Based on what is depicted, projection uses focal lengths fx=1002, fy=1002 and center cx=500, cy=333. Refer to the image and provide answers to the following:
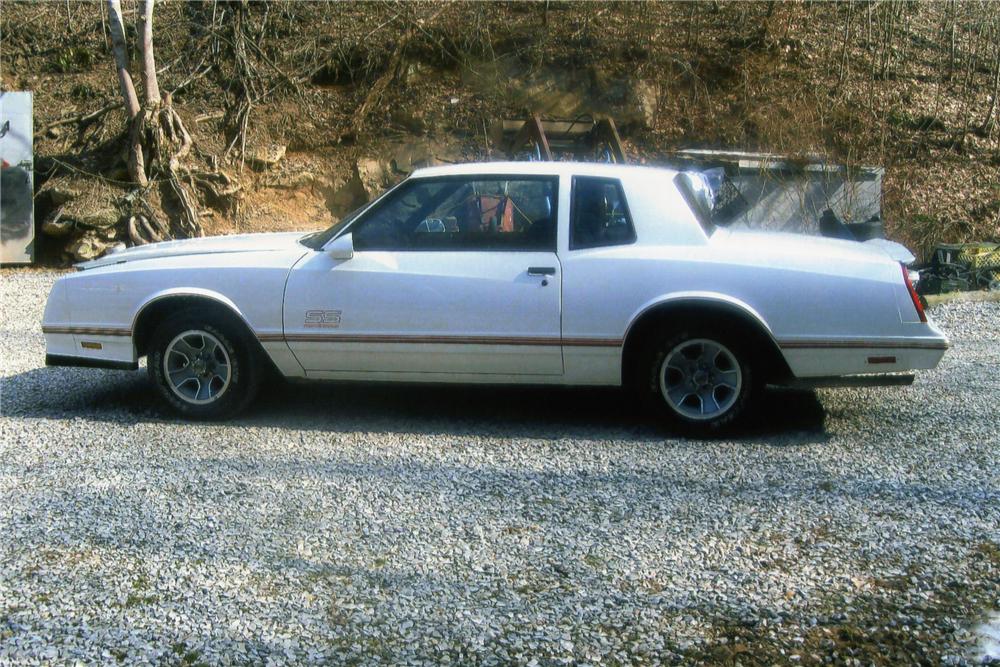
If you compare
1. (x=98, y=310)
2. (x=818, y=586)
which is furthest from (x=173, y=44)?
(x=818, y=586)

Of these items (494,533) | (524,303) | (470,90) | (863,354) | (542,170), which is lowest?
(494,533)

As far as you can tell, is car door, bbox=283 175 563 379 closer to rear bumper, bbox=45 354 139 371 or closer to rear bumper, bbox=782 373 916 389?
rear bumper, bbox=45 354 139 371

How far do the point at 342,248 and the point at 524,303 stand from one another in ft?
3.85

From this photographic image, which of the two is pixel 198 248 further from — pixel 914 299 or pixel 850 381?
pixel 914 299

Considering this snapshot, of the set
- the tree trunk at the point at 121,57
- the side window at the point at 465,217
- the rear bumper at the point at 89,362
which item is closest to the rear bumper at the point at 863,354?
the side window at the point at 465,217

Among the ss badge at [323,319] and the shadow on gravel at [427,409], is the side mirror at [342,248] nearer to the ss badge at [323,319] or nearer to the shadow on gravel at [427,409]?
the ss badge at [323,319]

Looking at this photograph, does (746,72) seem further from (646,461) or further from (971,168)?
(646,461)

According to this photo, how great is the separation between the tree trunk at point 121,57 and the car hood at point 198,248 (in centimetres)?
869

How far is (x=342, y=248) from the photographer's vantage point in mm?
6137

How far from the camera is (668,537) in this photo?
446 centimetres

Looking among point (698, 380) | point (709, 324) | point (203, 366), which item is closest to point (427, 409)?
point (203, 366)

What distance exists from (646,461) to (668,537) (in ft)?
3.67

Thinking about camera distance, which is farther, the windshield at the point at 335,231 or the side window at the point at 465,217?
the windshield at the point at 335,231

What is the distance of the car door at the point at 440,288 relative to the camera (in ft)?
19.7
